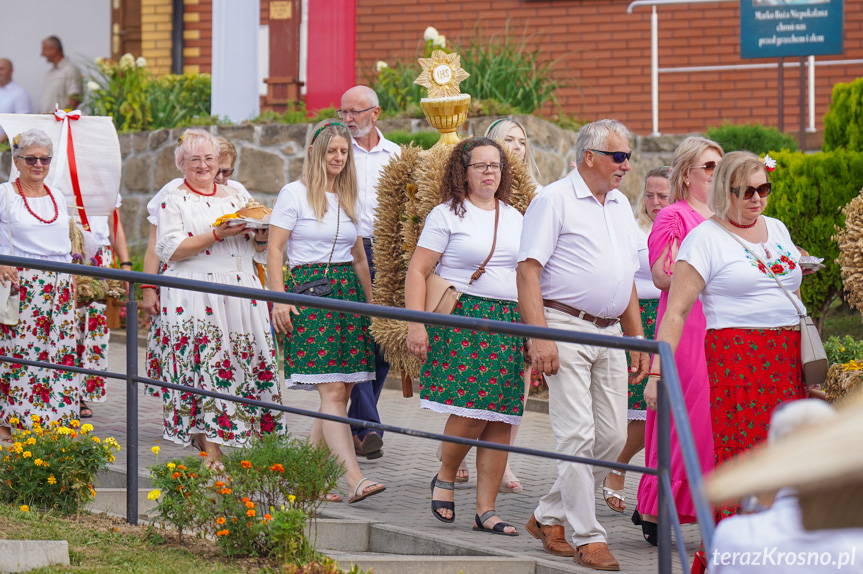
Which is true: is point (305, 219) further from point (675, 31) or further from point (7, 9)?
point (7, 9)

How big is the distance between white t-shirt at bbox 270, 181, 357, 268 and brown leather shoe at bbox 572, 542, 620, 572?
2.19 meters

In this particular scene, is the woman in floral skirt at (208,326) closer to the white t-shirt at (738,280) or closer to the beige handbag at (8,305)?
the beige handbag at (8,305)

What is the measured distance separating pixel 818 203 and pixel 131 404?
589 centimetres

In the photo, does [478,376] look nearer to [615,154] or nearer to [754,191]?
[615,154]

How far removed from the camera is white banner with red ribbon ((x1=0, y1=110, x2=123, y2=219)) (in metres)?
7.24

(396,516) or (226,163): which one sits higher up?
(226,163)

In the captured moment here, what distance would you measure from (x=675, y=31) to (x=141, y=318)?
688 cm

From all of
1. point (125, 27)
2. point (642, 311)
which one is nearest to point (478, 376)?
point (642, 311)

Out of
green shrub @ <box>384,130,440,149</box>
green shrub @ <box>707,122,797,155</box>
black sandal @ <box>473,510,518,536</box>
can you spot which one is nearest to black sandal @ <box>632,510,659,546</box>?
black sandal @ <box>473,510,518,536</box>

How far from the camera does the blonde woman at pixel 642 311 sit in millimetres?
5879

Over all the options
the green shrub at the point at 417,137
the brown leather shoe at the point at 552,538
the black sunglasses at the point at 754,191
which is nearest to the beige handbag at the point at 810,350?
the black sunglasses at the point at 754,191

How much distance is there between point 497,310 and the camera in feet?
17.7

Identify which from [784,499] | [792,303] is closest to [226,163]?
[792,303]

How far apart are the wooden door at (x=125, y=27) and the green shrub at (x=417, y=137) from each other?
21.6 ft
